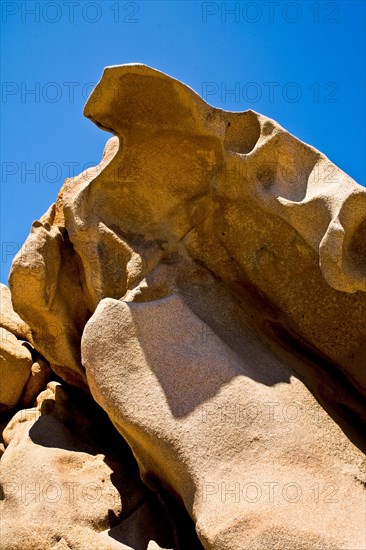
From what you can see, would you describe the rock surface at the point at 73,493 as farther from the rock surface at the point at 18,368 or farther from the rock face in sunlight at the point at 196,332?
the rock surface at the point at 18,368

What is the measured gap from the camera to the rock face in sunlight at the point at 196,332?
97.3 inches

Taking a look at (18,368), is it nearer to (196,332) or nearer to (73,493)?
(73,493)

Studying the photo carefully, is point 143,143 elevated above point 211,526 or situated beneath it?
elevated above

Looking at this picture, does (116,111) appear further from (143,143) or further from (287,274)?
(287,274)

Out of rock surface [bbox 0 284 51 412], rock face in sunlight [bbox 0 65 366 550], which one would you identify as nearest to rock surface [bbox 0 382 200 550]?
rock face in sunlight [bbox 0 65 366 550]

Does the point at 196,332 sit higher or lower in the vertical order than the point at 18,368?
higher

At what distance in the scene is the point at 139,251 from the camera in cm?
311

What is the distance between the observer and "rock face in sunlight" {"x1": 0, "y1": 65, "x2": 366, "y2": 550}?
247cm

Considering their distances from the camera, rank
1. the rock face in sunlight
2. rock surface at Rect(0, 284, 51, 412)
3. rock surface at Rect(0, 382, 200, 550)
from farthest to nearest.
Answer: rock surface at Rect(0, 284, 51, 412) → rock surface at Rect(0, 382, 200, 550) → the rock face in sunlight

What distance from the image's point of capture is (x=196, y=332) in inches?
111

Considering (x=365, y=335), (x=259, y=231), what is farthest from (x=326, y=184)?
(x=365, y=335)

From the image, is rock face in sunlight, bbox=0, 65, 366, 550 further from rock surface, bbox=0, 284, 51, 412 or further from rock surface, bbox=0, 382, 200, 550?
rock surface, bbox=0, 284, 51, 412

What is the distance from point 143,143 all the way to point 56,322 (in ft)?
2.91

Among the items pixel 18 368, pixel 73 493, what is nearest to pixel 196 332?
pixel 73 493
